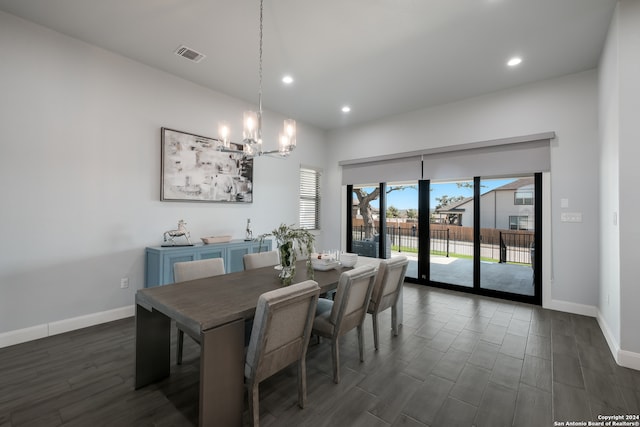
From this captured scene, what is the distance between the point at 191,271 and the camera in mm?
2580

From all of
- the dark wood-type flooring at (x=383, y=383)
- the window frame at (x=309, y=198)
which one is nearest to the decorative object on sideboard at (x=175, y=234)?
the dark wood-type flooring at (x=383, y=383)

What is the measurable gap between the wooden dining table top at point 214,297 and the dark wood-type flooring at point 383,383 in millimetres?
692

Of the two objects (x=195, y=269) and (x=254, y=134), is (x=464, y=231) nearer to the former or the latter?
(x=254, y=134)

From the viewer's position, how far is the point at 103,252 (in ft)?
10.7

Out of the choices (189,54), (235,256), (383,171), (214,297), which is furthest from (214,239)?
(383,171)

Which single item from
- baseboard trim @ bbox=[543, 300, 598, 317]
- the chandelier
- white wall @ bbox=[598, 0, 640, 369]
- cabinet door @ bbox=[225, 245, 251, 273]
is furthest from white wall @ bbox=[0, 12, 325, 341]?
baseboard trim @ bbox=[543, 300, 598, 317]

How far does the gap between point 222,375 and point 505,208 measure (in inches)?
176

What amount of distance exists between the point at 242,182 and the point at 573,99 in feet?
15.7

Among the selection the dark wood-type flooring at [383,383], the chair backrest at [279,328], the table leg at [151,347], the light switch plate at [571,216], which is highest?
the light switch plate at [571,216]

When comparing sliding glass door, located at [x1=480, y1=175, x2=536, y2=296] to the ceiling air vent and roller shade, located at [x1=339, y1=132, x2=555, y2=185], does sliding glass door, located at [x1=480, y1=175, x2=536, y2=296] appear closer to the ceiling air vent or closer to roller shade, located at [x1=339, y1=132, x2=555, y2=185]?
roller shade, located at [x1=339, y1=132, x2=555, y2=185]

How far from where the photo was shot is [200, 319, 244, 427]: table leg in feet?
4.87

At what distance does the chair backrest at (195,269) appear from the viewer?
2.49 metres

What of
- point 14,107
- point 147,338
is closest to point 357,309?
point 147,338

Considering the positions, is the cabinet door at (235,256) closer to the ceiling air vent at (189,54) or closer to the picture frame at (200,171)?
the picture frame at (200,171)
